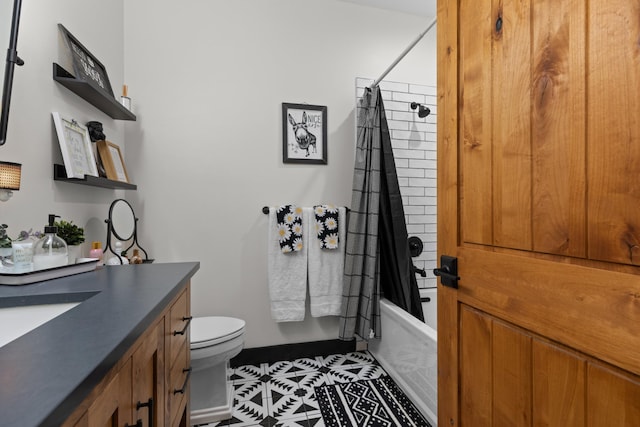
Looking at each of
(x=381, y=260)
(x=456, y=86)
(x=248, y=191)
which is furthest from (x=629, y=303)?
(x=248, y=191)

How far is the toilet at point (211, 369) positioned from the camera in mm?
1518

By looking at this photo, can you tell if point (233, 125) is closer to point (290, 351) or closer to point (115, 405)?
point (290, 351)

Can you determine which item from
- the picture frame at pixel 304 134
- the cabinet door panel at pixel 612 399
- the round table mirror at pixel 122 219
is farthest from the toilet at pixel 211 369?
the cabinet door panel at pixel 612 399

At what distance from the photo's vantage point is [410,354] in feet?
5.70

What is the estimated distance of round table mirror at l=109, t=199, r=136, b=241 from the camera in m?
1.77

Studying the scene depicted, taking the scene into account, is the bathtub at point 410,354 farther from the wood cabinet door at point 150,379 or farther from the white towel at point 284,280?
the wood cabinet door at point 150,379

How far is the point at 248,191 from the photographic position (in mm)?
2174

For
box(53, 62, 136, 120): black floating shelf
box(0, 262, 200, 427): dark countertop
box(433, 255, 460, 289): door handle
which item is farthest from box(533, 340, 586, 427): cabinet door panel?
box(53, 62, 136, 120): black floating shelf

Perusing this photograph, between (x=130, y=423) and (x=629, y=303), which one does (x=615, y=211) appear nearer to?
(x=629, y=303)

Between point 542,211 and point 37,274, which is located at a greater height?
point 542,211

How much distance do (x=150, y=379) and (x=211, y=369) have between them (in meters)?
1.00

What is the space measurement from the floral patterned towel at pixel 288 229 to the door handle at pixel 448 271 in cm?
115

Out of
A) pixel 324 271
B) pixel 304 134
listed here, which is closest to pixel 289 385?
pixel 324 271

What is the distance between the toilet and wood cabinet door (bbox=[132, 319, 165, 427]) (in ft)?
2.00
